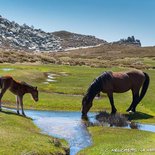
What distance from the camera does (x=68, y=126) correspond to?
29.2m

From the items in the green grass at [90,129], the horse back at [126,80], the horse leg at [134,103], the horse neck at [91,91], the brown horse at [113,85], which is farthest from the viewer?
the horse leg at [134,103]

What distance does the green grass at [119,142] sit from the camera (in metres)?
21.5

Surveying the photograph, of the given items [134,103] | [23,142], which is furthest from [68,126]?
[134,103]

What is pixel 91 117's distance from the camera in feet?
110

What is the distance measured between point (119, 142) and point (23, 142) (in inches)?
247

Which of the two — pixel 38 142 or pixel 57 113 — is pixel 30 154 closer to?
pixel 38 142

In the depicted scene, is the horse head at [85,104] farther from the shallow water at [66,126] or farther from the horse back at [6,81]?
the horse back at [6,81]

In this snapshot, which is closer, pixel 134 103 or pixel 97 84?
pixel 97 84

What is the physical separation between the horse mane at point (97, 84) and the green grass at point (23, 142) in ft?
29.6

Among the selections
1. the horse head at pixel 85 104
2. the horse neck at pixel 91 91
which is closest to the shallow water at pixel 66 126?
the horse head at pixel 85 104

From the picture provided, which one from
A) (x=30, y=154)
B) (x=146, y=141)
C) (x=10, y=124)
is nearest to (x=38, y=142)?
(x=30, y=154)

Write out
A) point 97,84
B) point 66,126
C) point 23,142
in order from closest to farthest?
point 23,142, point 66,126, point 97,84

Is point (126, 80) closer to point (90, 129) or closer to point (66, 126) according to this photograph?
point (90, 129)

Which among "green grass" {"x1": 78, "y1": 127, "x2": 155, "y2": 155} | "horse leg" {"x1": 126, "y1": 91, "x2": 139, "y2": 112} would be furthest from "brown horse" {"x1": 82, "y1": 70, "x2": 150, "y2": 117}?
"green grass" {"x1": 78, "y1": 127, "x2": 155, "y2": 155}
